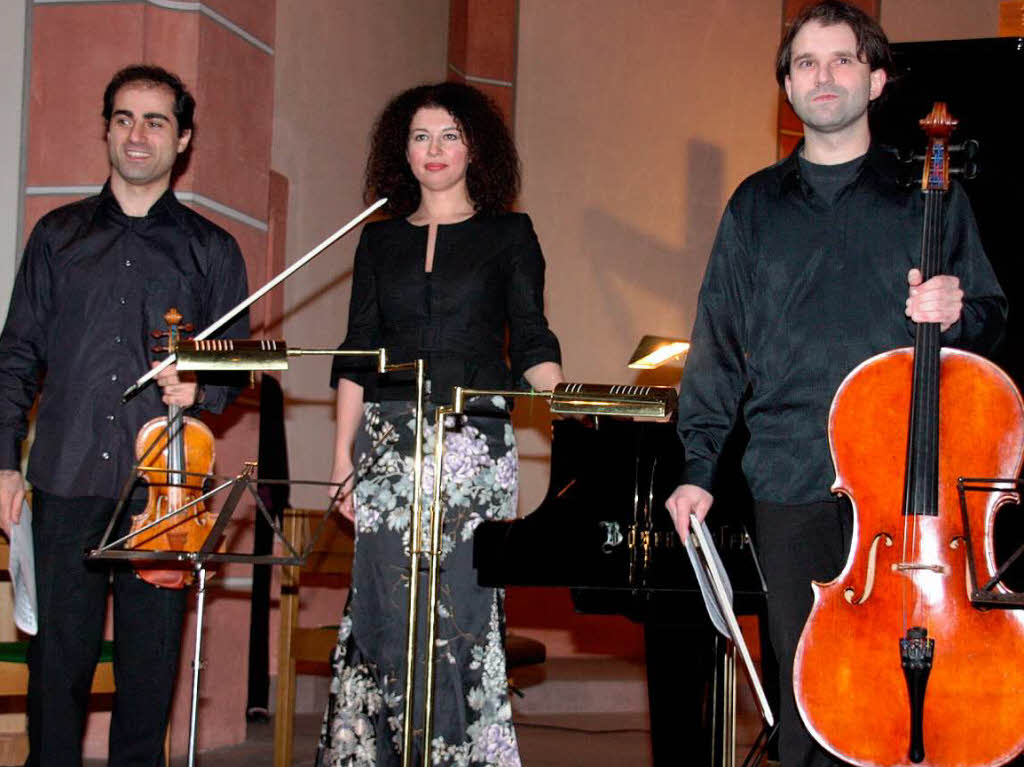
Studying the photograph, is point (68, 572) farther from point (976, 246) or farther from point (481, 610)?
point (976, 246)

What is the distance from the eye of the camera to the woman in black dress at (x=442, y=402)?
10.4 ft

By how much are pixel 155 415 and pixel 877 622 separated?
1.76m

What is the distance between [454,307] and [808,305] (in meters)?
0.97

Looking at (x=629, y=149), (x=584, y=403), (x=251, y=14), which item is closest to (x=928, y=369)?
(x=584, y=403)

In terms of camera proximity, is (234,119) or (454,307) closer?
(454,307)

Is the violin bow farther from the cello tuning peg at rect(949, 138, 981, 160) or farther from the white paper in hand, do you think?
the cello tuning peg at rect(949, 138, 981, 160)

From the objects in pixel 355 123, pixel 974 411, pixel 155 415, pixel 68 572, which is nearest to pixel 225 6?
pixel 355 123

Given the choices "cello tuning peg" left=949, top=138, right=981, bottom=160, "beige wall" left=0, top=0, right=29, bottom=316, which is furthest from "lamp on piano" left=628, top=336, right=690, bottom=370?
"cello tuning peg" left=949, top=138, right=981, bottom=160

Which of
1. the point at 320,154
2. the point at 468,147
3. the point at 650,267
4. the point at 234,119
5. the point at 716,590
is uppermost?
the point at 320,154

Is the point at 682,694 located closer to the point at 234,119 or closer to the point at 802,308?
the point at 802,308

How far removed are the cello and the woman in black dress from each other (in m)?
1.08

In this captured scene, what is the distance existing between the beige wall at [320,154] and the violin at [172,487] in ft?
8.25

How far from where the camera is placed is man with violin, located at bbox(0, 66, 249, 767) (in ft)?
10.2

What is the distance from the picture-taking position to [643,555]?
10.4ft
